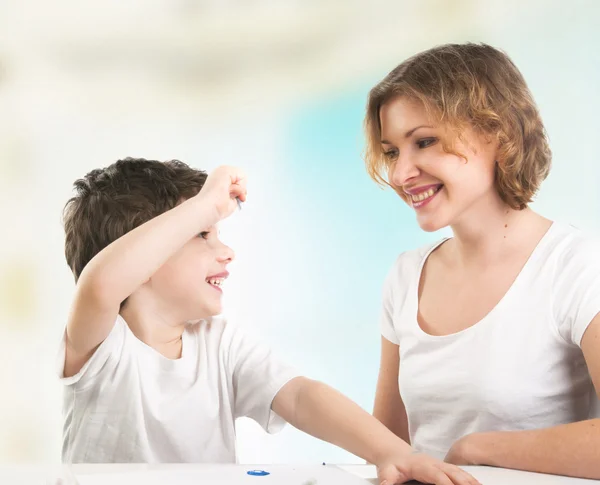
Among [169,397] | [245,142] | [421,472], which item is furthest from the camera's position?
[245,142]

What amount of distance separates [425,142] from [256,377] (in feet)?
1.47

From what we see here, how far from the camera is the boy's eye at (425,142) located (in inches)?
49.5

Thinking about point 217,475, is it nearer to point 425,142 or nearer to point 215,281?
point 215,281

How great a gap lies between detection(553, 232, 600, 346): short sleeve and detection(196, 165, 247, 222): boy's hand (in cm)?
47

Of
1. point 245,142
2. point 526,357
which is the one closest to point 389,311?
point 526,357

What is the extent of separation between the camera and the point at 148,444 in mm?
1197

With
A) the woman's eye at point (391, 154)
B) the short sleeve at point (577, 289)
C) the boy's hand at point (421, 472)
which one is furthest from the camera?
the woman's eye at point (391, 154)

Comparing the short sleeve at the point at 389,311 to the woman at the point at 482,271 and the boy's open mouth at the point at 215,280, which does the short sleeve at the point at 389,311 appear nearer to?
the woman at the point at 482,271

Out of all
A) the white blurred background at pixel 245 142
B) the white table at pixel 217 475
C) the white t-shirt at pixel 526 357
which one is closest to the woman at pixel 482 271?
the white t-shirt at pixel 526 357

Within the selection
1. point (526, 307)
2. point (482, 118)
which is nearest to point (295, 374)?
point (526, 307)

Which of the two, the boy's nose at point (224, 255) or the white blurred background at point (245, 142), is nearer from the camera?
the boy's nose at point (224, 255)

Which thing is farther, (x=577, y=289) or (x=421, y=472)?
(x=577, y=289)

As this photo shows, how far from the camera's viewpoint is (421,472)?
914mm

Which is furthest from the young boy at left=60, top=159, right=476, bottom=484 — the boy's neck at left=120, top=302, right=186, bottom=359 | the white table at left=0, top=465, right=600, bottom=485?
the white table at left=0, top=465, right=600, bottom=485
